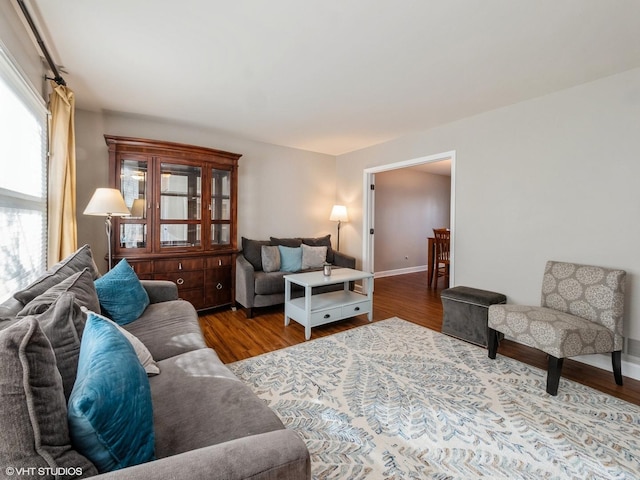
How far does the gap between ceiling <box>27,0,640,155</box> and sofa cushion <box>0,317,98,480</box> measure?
185 centimetres

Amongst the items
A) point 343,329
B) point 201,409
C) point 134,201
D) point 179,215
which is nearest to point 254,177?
point 179,215

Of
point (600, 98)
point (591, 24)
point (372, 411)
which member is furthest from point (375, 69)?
point (372, 411)

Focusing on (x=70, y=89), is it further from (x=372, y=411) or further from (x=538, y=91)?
(x=538, y=91)

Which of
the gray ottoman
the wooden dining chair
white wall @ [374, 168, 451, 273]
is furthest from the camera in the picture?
white wall @ [374, 168, 451, 273]

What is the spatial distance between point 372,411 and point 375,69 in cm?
246

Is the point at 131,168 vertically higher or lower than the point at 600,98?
lower

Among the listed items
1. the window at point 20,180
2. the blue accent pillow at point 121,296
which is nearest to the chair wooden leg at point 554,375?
the blue accent pillow at point 121,296

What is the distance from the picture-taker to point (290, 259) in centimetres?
407

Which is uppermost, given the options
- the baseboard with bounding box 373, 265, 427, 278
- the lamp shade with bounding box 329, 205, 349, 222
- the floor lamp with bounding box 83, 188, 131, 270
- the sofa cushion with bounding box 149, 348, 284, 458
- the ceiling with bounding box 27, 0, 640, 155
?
the ceiling with bounding box 27, 0, 640, 155

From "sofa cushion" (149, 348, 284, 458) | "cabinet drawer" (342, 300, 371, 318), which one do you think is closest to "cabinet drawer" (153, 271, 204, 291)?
"cabinet drawer" (342, 300, 371, 318)

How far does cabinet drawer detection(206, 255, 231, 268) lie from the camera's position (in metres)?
3.68

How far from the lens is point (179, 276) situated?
136 inches

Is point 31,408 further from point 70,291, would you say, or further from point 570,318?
point 570,318

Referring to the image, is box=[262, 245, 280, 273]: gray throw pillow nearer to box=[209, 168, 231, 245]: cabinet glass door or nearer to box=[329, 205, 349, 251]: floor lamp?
box=[209, 168, 231, 245]: cabinet glass door
